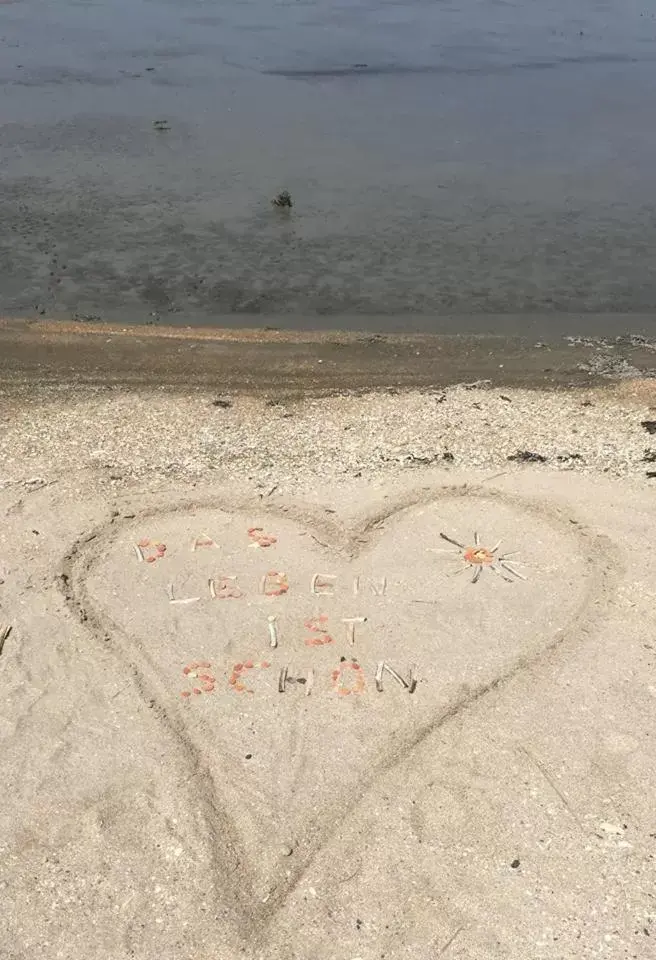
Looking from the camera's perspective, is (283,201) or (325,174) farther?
(325,174)

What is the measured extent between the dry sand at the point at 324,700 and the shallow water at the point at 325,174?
5550mm

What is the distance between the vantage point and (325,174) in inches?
758

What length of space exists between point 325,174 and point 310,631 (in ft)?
45.8

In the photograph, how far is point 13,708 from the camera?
6.58 metres

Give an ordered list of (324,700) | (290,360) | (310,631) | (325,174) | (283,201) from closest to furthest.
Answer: (324,700), (310,631), (290,360), (283,201), (325,174)

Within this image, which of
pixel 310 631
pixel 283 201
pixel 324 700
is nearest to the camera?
pixel 324 700

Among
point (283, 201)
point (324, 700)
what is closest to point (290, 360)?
point (283, 201)

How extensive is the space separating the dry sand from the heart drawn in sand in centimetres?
2

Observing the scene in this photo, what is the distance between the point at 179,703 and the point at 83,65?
25.4 m

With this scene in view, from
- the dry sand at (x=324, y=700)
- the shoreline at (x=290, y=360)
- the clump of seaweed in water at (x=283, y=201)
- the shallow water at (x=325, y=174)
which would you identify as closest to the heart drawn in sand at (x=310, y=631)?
the dry sand at (x=324, y=700)

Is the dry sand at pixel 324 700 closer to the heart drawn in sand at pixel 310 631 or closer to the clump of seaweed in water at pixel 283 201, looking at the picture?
the heart drawn in sand at pixel 310 631

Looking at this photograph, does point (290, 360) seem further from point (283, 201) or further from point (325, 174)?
point (325, 174)

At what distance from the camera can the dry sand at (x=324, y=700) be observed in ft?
17.6

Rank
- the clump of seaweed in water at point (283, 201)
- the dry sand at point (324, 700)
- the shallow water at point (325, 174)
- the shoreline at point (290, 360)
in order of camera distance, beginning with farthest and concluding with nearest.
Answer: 1. the clump of seaweed in water at point (283, 201)
2. the shallow water at point (325, 174)
3. the shoreline at point (290, 360)
4. the dry sand at point (324, 700)
